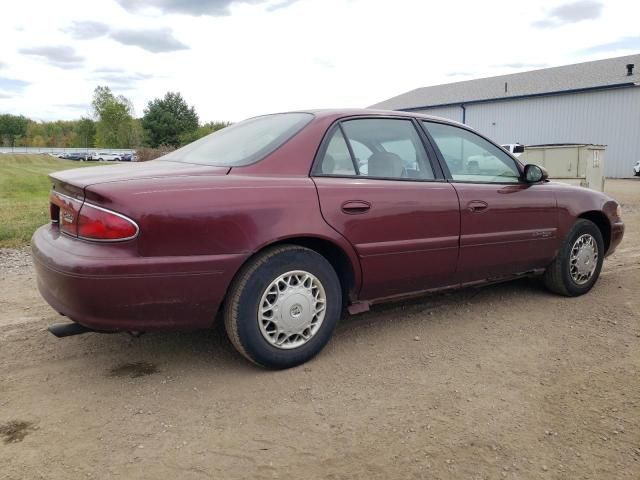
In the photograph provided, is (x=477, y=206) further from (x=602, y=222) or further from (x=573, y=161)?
(x=573, y=161)

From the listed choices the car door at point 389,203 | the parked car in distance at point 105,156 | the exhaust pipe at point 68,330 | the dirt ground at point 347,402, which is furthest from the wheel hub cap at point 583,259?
the parked car in distance at point 105,156

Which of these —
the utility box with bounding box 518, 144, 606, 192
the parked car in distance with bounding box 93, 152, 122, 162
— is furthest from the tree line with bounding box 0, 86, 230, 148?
the utility box with bounding box 518, 144, 606, 192

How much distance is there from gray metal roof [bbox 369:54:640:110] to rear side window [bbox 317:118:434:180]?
29.3 metres

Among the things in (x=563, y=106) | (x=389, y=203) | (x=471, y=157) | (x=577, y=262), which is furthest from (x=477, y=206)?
(x=563, y=106)

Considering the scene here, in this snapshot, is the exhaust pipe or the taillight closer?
the taillight

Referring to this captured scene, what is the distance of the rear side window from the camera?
3.44 metres

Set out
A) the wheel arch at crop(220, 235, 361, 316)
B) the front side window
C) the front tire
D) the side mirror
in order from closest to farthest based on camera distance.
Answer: the front tire, the wheel arch at crop(220, 235, 361, 316), the front side window, the side mirror

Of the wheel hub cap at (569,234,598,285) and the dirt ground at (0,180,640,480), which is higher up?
the wheel hub cap at (569,234,598,285)

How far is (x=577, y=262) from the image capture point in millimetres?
4660

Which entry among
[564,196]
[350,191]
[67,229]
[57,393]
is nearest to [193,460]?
[57,393]

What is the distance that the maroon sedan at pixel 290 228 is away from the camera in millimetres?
2721

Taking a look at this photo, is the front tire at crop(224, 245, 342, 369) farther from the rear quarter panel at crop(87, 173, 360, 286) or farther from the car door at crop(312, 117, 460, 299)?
the car door at crop(312, 117, 460, 299)

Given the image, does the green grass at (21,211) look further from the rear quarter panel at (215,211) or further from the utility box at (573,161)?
the utility box at (573,161)

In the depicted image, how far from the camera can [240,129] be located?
3.94m
